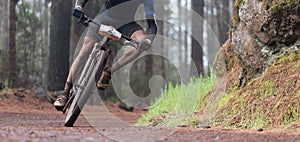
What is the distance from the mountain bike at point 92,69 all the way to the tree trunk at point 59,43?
9.04 metres

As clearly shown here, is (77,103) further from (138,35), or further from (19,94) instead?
(19,94)

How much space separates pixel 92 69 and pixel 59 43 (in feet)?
30.9

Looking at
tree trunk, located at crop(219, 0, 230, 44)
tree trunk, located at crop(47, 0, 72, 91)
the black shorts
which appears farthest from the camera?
tree trunk, located at crop(219, 0, 230, 44)

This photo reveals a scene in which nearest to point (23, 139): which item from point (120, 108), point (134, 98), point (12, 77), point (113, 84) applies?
point (12, 77)

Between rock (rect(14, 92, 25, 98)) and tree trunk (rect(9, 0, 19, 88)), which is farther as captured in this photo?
tree trunk (rect(9, 0, 19, 88))

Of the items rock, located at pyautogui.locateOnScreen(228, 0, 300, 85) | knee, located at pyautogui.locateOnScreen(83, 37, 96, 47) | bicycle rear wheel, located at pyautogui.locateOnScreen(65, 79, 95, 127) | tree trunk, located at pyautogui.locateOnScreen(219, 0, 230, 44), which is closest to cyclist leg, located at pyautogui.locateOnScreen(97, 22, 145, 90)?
bicycle rear wheel, located at pyautogui.locateOnScreen(65, 79, 95, 127)

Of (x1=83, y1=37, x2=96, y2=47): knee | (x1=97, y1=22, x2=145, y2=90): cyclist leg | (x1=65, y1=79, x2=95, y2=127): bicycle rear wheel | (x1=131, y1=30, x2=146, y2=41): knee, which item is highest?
(x1=131, y1=30, x2=146, y2=41): knee

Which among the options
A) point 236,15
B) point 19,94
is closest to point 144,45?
point 236,15

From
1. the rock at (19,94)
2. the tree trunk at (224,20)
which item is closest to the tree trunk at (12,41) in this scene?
the rock at (19,94)

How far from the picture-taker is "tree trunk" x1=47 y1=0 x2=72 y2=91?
14016 millimetres

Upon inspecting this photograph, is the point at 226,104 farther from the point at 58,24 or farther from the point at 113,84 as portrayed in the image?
the point at 113,84

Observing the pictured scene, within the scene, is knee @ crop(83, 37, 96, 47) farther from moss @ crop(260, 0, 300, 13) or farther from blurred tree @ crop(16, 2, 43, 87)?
blurred tree @ crop(16, 2, 43, 87)

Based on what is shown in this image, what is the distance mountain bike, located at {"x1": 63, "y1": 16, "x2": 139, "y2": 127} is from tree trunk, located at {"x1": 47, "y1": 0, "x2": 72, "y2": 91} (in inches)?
356

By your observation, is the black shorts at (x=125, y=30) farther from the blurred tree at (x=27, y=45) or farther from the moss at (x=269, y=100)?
the blurred tree at (x=27, y=45)
